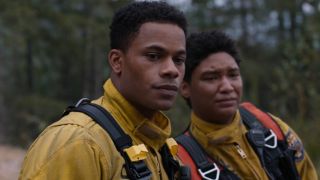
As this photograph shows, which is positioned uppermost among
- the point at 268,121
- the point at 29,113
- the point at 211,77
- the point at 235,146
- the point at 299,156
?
the point at 211,77

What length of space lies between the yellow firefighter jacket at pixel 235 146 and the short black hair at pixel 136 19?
1.19 meters

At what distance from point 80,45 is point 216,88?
1119 inches

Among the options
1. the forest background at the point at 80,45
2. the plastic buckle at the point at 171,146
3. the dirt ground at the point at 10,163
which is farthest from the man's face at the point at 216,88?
the dirt ground at the point at 10,163

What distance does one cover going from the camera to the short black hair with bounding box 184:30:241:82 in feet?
12.8

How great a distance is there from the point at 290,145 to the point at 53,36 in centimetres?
2854

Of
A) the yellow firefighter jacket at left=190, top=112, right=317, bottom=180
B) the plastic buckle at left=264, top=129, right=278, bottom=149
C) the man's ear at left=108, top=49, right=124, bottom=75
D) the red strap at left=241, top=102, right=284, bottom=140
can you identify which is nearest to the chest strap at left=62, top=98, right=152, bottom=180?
the man's ear at left=108, top=49, right=124, bottom=75

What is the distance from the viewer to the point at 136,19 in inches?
104

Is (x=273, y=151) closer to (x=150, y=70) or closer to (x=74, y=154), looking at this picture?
(x=150, y=70)

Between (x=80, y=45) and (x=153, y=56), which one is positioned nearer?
(x=153, y=56)

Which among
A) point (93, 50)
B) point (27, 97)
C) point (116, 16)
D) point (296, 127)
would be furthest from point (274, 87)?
point (93, 50)

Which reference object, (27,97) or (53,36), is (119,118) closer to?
(27,97)

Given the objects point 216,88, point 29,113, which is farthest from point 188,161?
point 29,113

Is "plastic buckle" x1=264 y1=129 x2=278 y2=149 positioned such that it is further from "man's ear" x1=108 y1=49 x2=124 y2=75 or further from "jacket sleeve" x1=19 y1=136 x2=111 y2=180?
"jacket sleeve" x1=19 y1=136 x2=111 y2=180

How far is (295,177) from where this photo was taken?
3.75 metres
